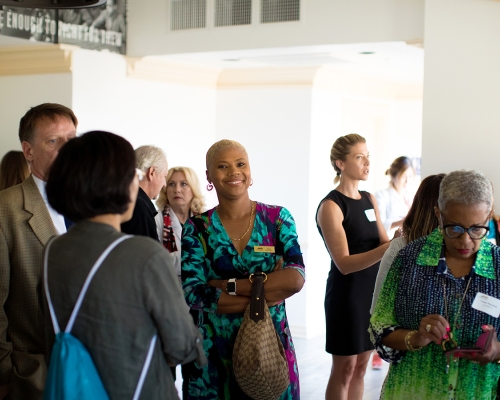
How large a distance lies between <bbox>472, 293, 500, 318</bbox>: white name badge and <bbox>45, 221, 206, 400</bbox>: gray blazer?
2.97ft

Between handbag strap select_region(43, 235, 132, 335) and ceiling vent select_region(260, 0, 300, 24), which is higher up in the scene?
ceiling vent select_region(260, 0, 300, 24)

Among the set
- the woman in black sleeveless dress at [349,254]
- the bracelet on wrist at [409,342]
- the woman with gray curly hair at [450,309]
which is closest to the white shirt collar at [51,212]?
the woman with gray curly hair at [450,309]

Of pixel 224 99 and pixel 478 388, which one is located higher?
pixel 224 99

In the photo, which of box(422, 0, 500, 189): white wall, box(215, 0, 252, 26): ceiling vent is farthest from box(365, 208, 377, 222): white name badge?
box(215, 0, 252, 26): ceiling vent

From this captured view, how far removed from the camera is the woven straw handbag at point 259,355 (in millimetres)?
2567

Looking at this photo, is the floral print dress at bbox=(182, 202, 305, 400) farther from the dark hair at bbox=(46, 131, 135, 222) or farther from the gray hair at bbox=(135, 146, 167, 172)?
the gray hair at bbox=(135, 146, 167, 172)

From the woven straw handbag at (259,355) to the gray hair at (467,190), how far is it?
0.84 m

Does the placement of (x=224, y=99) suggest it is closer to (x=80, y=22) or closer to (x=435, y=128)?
(x=80, y=22)

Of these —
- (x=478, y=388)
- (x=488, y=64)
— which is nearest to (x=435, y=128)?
(x=488, y=64)

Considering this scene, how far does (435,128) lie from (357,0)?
121cm

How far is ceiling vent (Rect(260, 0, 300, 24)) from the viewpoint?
221 inches

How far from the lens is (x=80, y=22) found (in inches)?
231

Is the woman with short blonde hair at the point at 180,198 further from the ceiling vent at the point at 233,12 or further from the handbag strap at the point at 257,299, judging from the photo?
the handbag strap at the point at 257,299

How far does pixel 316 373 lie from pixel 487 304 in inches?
161
